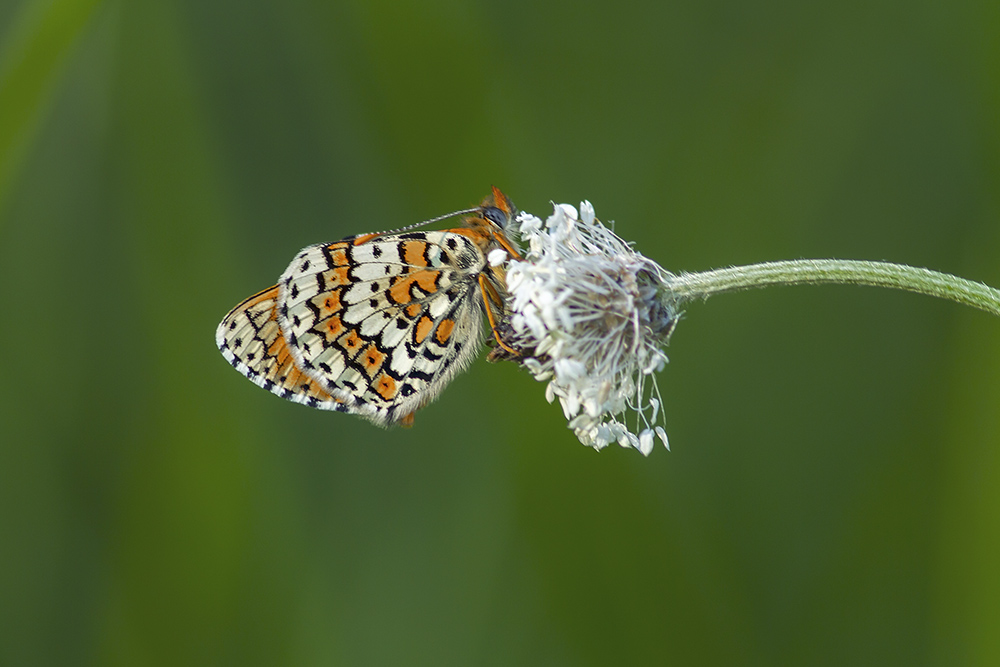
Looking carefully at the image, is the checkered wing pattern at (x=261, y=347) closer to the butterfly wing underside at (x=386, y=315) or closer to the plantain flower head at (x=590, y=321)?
the butterfly wing underside at (x=386, y=315)

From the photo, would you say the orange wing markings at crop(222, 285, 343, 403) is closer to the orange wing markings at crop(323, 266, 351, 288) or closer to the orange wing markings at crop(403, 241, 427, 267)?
the orange wing markings at crop(323, 266, 351, 288)

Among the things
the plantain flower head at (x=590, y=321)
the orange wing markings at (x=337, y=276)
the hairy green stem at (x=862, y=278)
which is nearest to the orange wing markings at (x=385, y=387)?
the orange wing markings at (x=337, y=276)

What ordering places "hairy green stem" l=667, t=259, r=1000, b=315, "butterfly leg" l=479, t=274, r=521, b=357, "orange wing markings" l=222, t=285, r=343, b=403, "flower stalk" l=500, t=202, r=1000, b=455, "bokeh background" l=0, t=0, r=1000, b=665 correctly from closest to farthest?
"hairy green stem" l=667, t=259, r=1000, b=315 < "flower stalk" l=500, t=202, r=1000, b=455 < "butterfly leg" l=479, t=274, r=521, b=357 < "orange wing markings" l=222, t=285, r=343, b=403 < "bokeh background" l=0, t=0, r=1000, b=665

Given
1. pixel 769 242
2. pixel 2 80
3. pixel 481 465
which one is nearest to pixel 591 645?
pixel 481 465

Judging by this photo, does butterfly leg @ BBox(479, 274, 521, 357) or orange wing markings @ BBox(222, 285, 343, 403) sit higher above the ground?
orange wing markings @ BBox(222, 285, 343, 403)

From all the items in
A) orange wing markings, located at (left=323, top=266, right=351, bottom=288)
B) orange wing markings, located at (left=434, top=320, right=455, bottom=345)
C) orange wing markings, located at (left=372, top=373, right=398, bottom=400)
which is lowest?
orange wing markings, located at (left=372, top=373, right=398, bottom=400)

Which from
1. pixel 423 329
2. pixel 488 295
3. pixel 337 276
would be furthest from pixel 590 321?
pixel 337 276

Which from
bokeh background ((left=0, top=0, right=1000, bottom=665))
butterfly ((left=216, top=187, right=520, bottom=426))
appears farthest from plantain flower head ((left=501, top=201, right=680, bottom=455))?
bokeh background ((left=0, top=0, right=1000, bottom=665))
